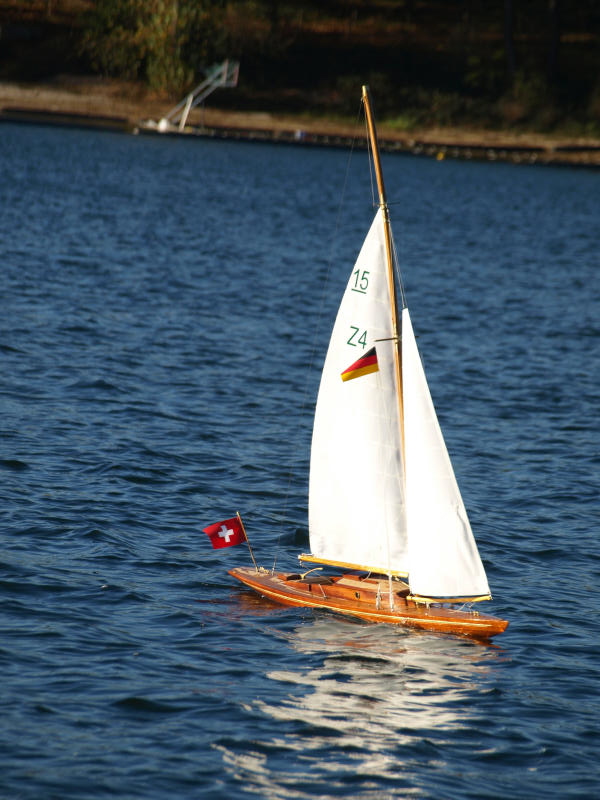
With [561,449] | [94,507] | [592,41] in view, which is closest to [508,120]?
[592,41]

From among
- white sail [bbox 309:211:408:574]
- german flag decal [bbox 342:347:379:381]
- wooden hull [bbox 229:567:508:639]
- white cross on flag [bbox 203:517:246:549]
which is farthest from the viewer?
white cross on flag [bbox 203:517:246:549]

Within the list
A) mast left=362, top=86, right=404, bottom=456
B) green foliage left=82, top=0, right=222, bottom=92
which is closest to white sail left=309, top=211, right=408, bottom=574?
mast left=362, top=86, right=404, bottom=456

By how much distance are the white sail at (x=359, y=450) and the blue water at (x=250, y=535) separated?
550mm

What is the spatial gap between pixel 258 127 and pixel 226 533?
13971cm

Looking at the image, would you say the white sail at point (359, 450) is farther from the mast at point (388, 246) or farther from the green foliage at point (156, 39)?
the green foliage at point (156, 39)

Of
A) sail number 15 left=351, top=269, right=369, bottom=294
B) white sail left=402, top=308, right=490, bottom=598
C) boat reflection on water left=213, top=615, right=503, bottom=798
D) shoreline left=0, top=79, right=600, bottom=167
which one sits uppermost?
shoreline left=0, top=79, right=600, bottom=167

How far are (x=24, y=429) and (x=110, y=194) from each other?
6390cm

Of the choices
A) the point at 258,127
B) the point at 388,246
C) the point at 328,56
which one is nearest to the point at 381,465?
the point at 388,246

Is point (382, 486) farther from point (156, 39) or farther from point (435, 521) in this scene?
point (156, 39)

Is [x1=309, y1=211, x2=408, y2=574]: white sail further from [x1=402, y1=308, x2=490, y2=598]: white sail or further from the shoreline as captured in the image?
the shoreline

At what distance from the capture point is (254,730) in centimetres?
1809

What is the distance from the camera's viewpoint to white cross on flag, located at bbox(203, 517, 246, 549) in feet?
75.2

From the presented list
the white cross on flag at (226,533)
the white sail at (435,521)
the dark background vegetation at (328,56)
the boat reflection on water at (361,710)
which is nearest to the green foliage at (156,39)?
the dark background vegetation at (328,56)

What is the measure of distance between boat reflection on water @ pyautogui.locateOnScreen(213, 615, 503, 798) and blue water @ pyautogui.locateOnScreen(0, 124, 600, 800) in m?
0.05
